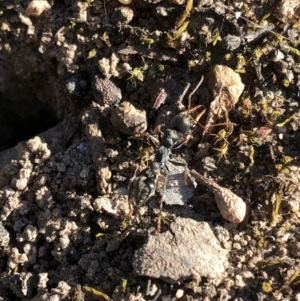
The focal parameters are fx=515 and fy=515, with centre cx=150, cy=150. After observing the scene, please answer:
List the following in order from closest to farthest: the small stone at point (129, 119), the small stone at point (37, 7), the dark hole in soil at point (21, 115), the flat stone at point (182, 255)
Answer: the flat stone at point (182, 255) → the small stone at point (129, 119) → the small stone at point (37, 7) → the dark hole in soil at point (21, 115)

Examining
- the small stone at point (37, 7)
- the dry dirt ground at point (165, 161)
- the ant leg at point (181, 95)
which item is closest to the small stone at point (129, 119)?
the dry dirt ground at point (165, 161)

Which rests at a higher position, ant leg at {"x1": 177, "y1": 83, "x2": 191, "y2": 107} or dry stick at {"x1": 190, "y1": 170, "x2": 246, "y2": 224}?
ant leg at {"x1": 177, "y1": 83, "x2": 191, "y2": 107}

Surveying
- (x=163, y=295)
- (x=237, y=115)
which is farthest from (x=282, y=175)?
(x=163, y=295)

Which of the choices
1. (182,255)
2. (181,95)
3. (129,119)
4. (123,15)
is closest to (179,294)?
(182,255)

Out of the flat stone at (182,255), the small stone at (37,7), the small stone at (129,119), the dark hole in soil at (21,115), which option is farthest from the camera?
the dark hole in soil at (21,115)

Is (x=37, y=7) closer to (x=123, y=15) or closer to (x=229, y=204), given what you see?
(x=123, y=15)

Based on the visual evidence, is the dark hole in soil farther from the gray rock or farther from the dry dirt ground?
the gray rock

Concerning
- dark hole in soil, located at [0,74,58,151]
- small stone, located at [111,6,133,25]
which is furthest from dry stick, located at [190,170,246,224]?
dark hole in soil, located at [0,74,58,151]

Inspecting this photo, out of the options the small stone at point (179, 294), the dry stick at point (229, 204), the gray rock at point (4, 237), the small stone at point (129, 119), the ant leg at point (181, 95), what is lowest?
the gray rock at point (4, 237)

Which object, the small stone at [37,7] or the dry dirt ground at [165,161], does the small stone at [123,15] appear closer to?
the dry dirt ground at [165,161]
